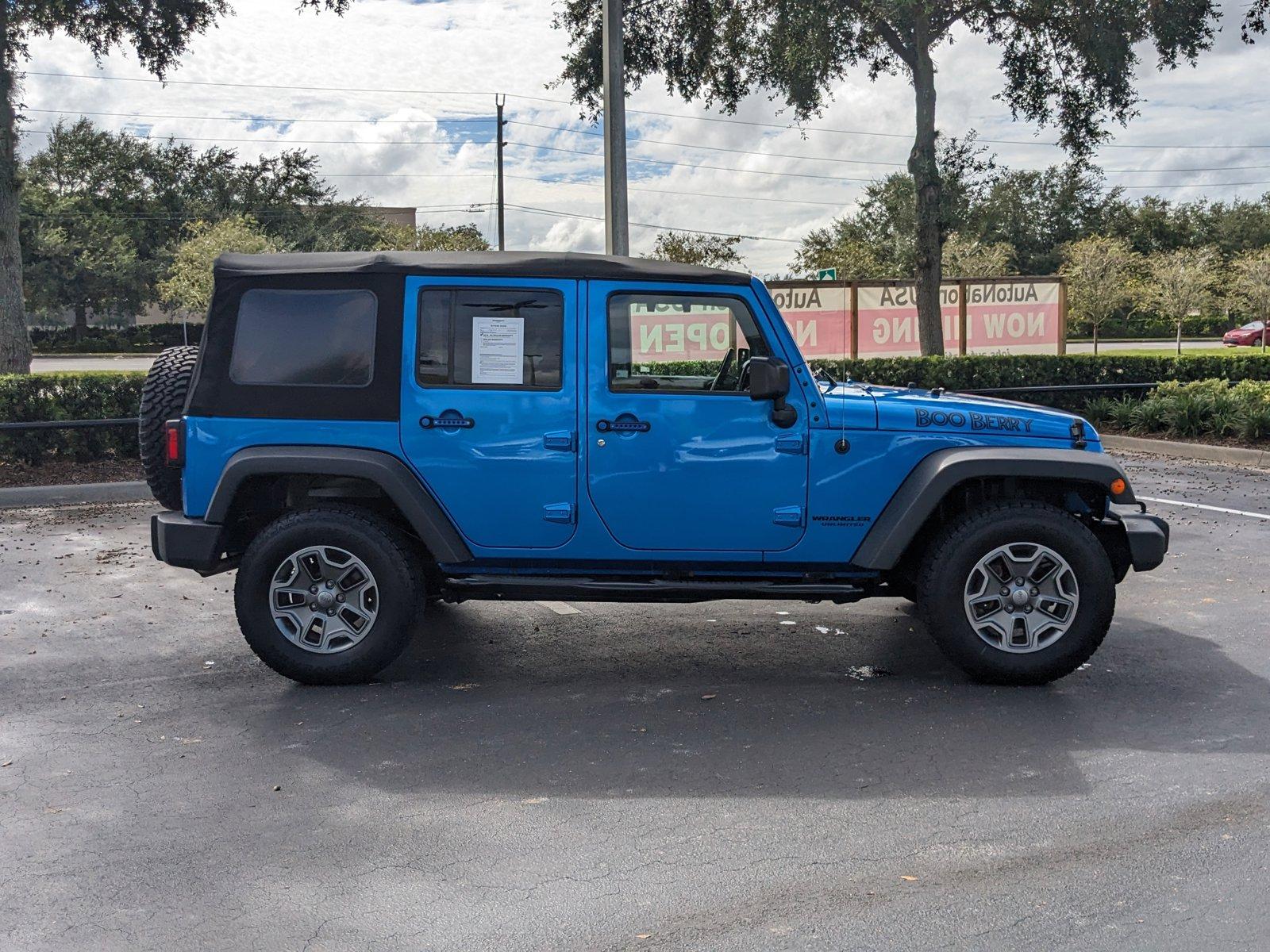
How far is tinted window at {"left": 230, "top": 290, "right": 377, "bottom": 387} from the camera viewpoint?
18.9 ft

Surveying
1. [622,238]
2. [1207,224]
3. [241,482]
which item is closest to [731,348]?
[241,482]

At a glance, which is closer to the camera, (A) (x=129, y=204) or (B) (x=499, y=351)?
(B) (x=499, y=351)

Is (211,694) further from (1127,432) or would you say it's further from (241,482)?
(1127,432)

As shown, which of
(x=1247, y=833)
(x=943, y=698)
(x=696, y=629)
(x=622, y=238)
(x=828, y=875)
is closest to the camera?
(x=828, y=875)

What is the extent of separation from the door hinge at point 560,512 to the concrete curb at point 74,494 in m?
7.62

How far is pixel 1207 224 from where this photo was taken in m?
73.9

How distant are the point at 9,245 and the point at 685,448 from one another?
12.4 metres

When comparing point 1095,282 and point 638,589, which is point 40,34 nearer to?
point 638,589

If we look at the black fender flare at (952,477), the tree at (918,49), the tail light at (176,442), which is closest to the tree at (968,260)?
the tree at (918,49)

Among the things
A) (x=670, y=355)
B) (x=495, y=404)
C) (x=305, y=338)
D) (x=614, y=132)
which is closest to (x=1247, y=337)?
(x=614, y=132)

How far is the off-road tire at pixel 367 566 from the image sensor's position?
5.69 m

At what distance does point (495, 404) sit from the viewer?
5.70 meters

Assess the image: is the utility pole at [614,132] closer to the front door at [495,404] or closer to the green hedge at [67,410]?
the green hedge at [67,410]

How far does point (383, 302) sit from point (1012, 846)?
144 inches
